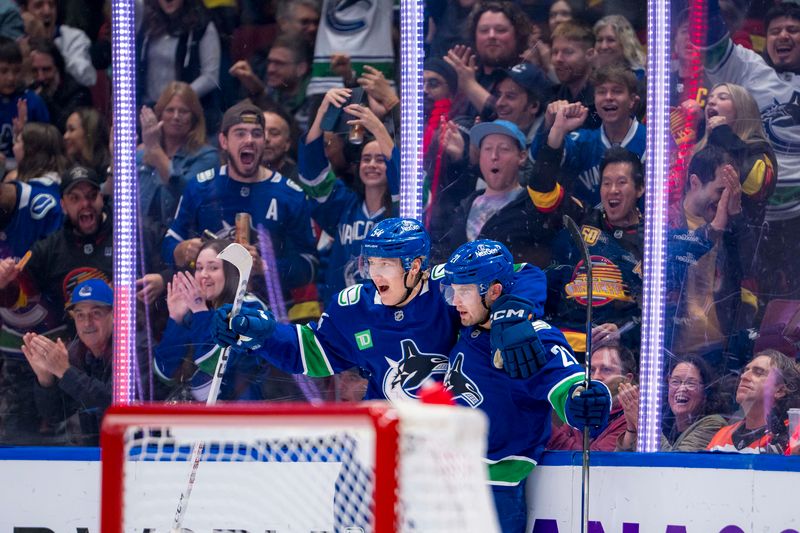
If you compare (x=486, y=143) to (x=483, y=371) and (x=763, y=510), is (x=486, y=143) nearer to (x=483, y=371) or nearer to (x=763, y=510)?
(x=483, y=371)

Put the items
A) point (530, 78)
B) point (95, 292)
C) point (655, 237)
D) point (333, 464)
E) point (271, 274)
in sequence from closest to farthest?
point (333, 464), point (655, 237), point (530, 78), point (271, 274), point (95, 292)

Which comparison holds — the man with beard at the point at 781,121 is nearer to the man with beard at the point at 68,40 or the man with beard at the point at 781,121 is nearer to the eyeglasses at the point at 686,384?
the eyeglasses at the point at 686,384

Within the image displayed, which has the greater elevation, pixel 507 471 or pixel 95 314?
pixel 95 314

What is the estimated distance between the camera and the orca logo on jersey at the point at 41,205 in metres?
5.48

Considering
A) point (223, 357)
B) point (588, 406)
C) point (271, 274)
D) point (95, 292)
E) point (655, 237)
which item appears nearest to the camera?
point (588, 406)

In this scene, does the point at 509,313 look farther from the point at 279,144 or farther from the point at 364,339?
the point at 279,144

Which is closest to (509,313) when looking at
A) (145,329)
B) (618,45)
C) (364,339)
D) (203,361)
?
(364,339)

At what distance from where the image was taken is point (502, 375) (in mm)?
4172

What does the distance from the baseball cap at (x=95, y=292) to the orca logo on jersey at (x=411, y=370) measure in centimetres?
158

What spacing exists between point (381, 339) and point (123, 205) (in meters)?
1.48

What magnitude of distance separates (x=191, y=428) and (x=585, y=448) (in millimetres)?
1730

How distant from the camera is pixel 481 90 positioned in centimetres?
495

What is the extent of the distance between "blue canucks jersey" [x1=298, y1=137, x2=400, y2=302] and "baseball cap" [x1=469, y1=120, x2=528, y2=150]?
1.82ft

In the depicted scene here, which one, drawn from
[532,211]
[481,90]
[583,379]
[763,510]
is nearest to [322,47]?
[481,90]
